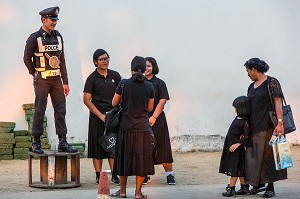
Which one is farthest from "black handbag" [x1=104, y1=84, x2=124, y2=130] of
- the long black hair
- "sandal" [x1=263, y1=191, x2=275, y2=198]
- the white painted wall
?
the white painted wall

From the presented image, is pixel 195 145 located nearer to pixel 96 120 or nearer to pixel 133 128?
pixel 96 120

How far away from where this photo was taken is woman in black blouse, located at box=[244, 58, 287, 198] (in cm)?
961

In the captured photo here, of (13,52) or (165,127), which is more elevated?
(13,52)

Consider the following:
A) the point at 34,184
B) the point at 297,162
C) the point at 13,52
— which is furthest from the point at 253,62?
the point at 13,52

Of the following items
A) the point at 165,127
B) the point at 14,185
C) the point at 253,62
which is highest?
the point at 253,62

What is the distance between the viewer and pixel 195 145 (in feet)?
47.1

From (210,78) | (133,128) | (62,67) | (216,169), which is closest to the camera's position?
(133,128)

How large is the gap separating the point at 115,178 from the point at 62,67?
5.30 ft

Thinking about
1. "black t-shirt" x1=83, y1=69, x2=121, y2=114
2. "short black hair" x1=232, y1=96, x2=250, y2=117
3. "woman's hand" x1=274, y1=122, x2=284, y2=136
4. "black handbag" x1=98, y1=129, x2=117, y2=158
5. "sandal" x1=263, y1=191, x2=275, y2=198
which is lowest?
"sandal" x1=263, y1=191, x2=275, y2=198

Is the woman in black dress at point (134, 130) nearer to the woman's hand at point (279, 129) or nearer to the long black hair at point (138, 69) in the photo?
the long black hair at point (138, 69)

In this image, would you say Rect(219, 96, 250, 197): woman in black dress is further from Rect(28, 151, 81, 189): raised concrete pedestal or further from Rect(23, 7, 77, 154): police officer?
Rect(23, 7, 77, 154): police officer

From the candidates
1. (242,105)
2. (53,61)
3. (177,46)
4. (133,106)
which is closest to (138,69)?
(133,106)

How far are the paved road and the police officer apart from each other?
2.40 feet

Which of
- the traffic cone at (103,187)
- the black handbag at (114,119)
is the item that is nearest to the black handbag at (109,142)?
the black handbag at (114,119)
